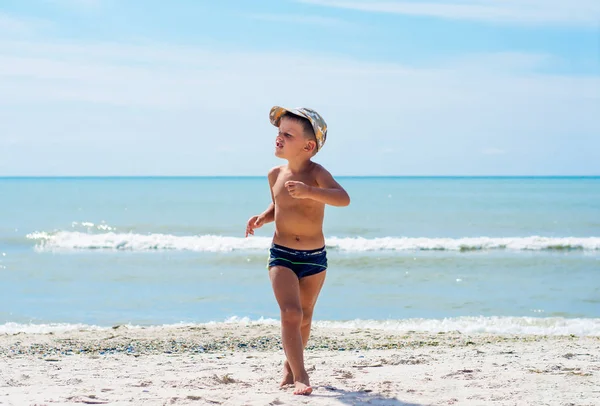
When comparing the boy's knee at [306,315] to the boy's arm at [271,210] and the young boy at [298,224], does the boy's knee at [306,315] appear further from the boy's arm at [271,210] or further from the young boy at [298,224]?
the boy's arm at [271,210]

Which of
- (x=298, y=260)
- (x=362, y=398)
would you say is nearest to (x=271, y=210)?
(x=298, y=260)

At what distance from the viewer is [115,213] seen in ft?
116

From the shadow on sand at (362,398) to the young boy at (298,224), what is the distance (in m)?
0.23

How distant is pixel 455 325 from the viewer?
835 cm

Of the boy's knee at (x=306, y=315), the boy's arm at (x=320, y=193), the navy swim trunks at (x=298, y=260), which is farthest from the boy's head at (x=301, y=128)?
the boy's knee at (x=306, y=315)

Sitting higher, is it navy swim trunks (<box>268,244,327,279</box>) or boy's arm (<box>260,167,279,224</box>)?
boy's arm (<box>260,167,279,224</box>)

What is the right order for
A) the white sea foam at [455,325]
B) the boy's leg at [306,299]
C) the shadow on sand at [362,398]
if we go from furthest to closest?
1. the white sea foam at [455,325]
2. the boy's leg at [306,299]
3. the shadow on sand at [362,398]

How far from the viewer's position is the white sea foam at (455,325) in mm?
7988

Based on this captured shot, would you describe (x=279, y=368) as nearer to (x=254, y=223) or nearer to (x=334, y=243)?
(x=254, y=223)

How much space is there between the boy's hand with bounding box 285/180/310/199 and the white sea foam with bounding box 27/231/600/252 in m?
14.8

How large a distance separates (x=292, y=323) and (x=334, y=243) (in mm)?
15698

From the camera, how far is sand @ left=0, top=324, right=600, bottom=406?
4.15m

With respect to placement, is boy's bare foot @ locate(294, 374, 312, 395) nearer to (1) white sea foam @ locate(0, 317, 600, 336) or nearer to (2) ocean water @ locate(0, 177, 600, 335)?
(1) white sea foam @ locate(0, 317, 600, 336)

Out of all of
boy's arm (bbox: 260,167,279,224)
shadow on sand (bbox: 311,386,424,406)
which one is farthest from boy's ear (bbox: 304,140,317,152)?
shadow on sand (bbox: 311,386,424,406)
